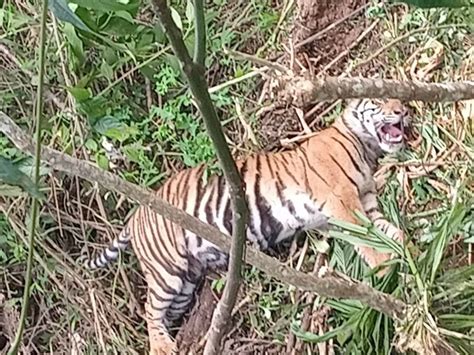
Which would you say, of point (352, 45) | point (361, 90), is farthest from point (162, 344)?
point (361, 90)

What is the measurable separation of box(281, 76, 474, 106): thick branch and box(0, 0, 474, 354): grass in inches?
22.6

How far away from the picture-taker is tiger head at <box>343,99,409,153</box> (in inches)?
69.8

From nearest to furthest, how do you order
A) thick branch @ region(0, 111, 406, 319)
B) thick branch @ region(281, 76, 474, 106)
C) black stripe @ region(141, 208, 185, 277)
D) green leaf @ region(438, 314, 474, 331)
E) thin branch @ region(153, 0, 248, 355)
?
1. thin branch @ region(153, 0, 248, 355)
2. thick branch @ region(281, 76, 474, 106)
3. thick branch @ region(0, 111, 406, 319)
4. green leaf @ region(438, 314, 474, 331)
5. black stripe @ region(141, 208, 185, 277)

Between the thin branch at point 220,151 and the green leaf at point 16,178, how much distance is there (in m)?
0.11

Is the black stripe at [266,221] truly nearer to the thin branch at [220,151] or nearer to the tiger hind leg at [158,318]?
the tiger hind leg at [158,318]

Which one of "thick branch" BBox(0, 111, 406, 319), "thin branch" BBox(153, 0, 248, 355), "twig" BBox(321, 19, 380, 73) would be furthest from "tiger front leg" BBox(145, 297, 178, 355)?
"thin branch" BBox(153, 0, 248, 355)

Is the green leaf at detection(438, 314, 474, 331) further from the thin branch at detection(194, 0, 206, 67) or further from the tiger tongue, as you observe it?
the thin branch at detection(194, 0, 206, 67)

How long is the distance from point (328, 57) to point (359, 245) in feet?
1.81

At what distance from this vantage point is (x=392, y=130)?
1.79 m

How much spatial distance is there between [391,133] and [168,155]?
0.58 metres

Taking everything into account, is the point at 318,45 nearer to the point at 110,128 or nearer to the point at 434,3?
the point at 110,128

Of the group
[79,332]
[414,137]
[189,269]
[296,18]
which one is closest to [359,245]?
[414,137]

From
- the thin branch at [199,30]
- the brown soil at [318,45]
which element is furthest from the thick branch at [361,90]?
the brown soil at [318,45]

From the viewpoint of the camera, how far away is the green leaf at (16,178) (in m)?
0.44
